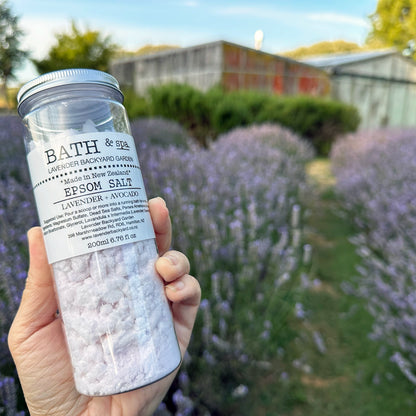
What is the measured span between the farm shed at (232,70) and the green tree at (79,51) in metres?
5.47

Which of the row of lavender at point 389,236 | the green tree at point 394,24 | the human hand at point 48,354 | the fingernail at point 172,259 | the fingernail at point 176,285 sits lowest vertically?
the row of lavender at point 389,236

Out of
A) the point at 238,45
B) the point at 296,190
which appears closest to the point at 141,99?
the point at 238,45

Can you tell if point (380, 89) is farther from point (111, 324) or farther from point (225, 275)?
point (111, 324)

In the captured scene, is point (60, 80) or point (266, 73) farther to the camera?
point (266, 73)

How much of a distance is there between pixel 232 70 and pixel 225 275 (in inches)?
522

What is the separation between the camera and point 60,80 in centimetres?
88

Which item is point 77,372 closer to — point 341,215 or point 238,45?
point 341,215

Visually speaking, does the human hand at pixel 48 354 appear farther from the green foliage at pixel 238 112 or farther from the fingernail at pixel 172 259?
the green foliage at pixel 238 112

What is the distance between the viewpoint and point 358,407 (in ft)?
7.54

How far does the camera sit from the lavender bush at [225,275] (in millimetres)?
1939

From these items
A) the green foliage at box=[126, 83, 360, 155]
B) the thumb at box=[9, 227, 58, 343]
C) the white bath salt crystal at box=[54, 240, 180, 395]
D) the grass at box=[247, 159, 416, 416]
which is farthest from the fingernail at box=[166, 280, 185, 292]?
the green foliage at box=[126, 83, 360, 155]

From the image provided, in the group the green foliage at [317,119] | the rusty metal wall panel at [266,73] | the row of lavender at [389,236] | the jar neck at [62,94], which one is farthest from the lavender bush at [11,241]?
the rusty metal wall panel at [266,73]

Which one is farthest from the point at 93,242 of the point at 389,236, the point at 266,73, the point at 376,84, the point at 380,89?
the point at 380,89

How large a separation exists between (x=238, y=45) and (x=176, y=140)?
9368mm
